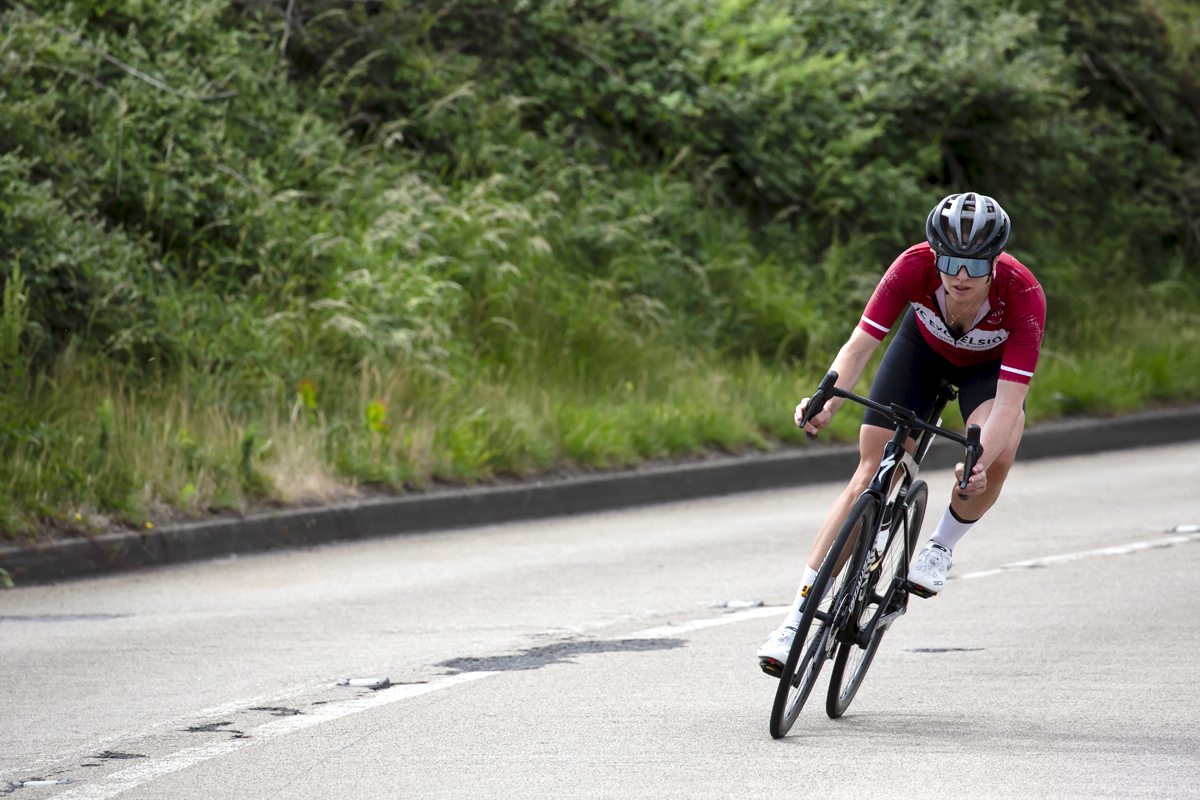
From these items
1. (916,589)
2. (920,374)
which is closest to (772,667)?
(916,589)

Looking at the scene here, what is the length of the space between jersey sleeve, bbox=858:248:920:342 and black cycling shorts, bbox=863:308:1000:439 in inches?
9.4

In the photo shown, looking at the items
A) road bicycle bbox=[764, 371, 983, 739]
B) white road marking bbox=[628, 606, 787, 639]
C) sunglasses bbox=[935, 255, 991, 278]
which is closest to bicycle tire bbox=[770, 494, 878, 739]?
road bicycle bbox=[764, 371, 983, 739]

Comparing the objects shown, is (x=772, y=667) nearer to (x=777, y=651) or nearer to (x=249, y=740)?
(x=777, y=651)

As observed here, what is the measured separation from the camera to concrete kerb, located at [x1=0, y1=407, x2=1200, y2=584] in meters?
8.90

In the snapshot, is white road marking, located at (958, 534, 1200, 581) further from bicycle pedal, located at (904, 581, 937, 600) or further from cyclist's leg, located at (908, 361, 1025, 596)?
bicycle pedal, located at (904, 581, 937, 600)

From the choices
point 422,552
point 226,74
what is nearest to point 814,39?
point 226,74

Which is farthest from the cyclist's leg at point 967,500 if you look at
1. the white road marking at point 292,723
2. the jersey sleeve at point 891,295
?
the white road marking at point 292,723

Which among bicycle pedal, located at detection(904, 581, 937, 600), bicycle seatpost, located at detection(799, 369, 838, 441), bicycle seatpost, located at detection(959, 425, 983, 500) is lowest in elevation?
bicycle pedal, located at detection(904, 581, 937, 600)

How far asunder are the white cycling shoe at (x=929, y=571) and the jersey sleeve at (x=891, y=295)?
0.85m

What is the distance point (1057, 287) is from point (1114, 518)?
7.78m

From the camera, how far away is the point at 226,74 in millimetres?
13773

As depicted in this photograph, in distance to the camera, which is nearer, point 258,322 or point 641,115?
point 258,322

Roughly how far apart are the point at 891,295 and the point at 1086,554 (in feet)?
13.4

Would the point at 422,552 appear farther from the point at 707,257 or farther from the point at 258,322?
the point at 707,257
